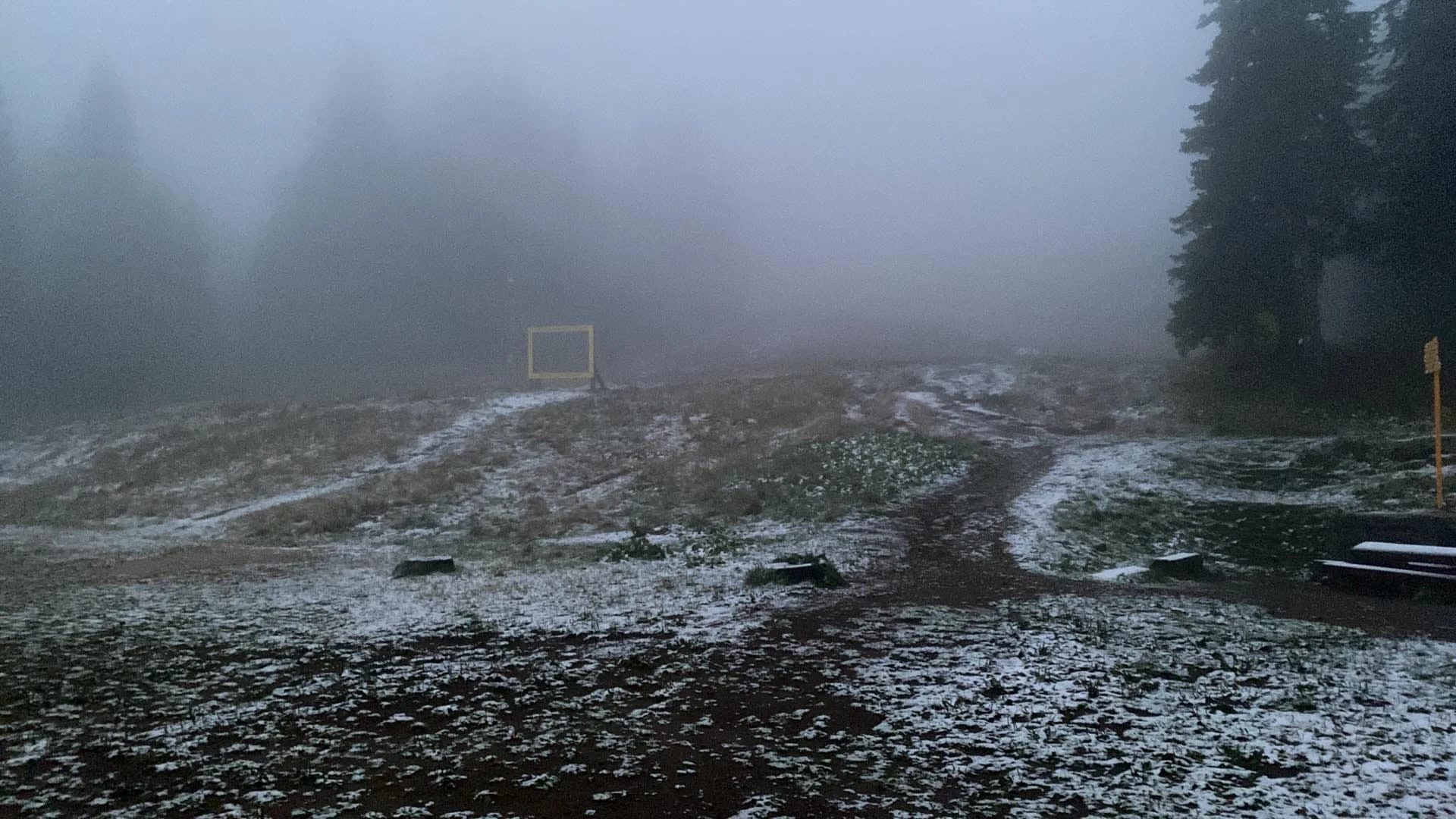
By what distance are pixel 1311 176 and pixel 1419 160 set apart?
2.66 meters

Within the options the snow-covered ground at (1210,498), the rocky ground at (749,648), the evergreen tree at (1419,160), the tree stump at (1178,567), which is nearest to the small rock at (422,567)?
the rocky ground at (749,648)

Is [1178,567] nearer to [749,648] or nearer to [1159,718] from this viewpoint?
[1159,718]

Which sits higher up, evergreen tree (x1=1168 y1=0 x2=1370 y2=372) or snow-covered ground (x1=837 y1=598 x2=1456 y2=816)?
evergreen tree (x1=1168 y1=0 x2=1370 y2=372)

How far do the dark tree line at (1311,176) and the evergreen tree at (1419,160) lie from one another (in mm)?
43

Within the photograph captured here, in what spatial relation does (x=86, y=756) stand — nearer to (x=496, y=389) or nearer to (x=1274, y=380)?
(x=1274, y=380)

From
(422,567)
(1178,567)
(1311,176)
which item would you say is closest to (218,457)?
(422,567)

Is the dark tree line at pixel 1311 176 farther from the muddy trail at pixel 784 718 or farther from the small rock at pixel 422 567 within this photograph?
the small rock at pixel 422 567

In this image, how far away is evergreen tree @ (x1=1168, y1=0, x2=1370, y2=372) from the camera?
86.0 feet

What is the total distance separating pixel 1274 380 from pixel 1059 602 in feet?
72.7

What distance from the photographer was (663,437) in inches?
1174

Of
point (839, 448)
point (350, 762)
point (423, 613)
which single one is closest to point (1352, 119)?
point (839, 448)

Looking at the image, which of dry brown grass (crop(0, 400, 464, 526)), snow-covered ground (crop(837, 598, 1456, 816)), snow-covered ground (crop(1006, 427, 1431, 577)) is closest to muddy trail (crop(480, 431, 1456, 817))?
snow-covered ground (crop(837, 598, 1456, 816))

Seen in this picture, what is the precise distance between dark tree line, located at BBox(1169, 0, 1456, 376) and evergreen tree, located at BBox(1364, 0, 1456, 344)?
43mm

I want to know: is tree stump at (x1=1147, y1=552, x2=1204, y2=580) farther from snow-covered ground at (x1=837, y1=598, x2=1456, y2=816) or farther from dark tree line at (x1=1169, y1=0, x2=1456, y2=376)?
dark tree line at (x1=1169, y1=0, x2=1456, y2=376)
